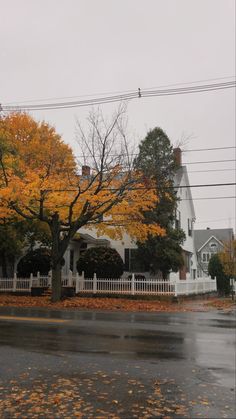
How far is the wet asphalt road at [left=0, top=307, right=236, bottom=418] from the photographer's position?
5809mm

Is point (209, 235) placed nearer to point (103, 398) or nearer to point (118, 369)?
point (118, 369)

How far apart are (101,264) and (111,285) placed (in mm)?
1949

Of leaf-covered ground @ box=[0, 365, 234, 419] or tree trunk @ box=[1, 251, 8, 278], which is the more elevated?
tree trunk @ box=[1, 251, 8, 278]

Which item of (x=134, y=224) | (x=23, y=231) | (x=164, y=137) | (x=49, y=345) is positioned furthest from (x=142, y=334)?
(x=164, y=137)

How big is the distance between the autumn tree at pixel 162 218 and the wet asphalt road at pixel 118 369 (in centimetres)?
1267

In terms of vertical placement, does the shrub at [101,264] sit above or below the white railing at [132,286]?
above

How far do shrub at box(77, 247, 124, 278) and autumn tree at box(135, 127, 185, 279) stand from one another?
6.52ft

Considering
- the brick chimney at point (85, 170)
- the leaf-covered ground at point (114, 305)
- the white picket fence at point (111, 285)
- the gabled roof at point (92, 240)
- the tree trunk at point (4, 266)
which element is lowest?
the leaf-covered ground at point (114, 305)

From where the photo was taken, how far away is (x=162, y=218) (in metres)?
27.7

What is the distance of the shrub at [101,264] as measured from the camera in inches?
1042

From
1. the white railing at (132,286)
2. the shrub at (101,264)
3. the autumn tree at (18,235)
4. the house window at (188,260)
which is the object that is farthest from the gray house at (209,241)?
the autumn tree at (18,235)

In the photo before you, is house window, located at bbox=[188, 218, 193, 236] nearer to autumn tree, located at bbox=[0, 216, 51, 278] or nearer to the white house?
the white house

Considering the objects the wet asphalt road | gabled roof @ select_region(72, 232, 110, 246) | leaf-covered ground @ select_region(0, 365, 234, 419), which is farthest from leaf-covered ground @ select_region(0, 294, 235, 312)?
leaf-covered ground @ select_region(0, 365, 234, 419)

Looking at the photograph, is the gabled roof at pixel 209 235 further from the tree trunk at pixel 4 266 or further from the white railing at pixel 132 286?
the white railing at pixel 132 286
